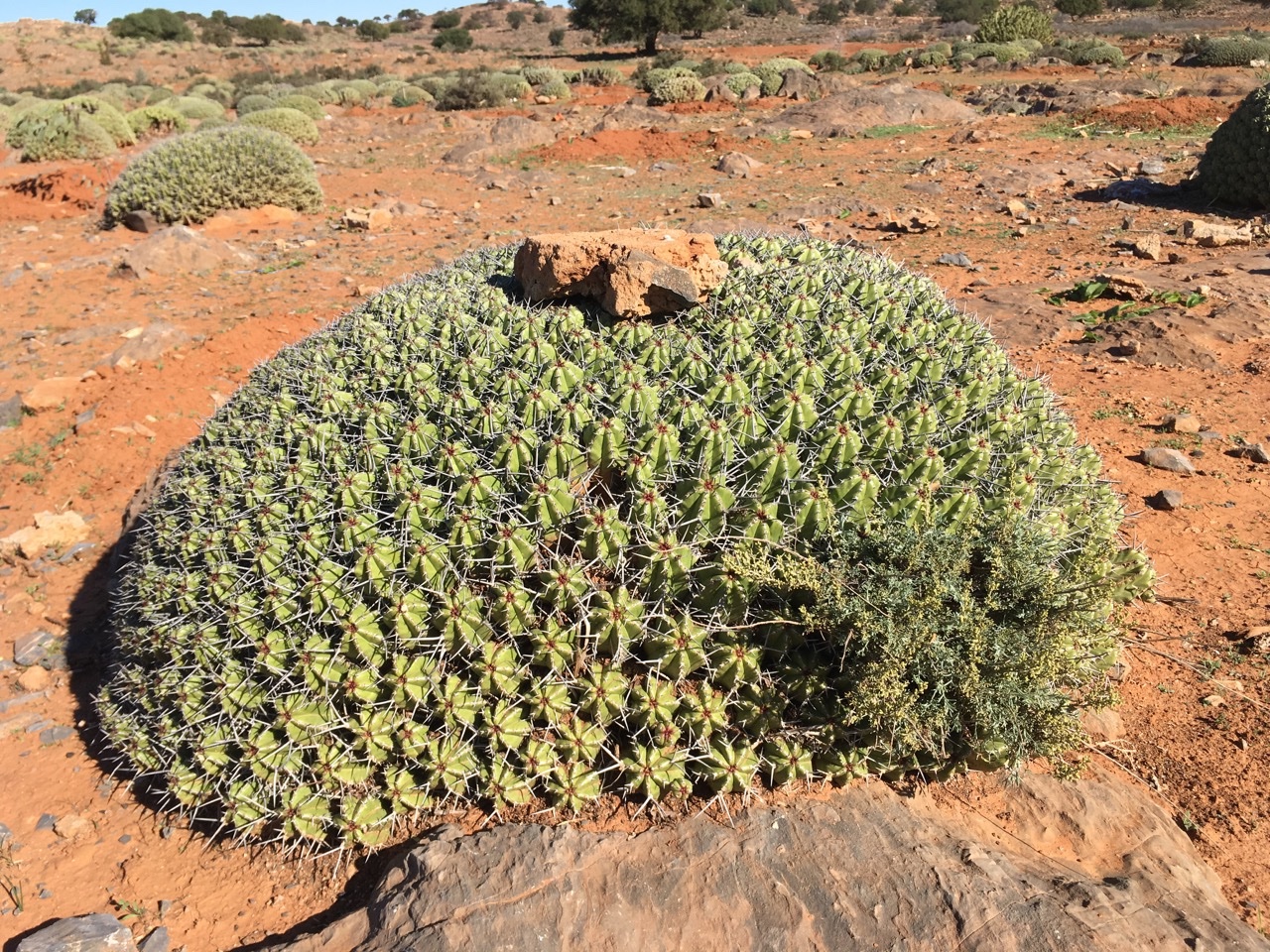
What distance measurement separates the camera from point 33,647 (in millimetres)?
4820

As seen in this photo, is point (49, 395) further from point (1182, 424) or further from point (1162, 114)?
point (1162, 114)

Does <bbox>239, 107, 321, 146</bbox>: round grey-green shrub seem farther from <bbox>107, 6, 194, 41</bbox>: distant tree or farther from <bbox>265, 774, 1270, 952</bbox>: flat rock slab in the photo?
<bbox>107, 6, 194, 41</bbox>: distant tree

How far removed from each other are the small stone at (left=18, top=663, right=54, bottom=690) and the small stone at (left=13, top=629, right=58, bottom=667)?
8cm

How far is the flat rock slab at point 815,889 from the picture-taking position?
252cm

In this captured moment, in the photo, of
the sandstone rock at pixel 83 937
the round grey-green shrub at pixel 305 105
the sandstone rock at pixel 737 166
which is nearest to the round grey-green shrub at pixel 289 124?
the round grey-green shrub at pixel 305 105

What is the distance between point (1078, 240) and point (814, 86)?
1717 centimetres

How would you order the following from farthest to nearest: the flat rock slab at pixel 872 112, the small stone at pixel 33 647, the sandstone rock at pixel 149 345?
the flat rock slab at pixel 872 112
the sandstone rock at pixel 149 345
the small stone at pixel 33 647

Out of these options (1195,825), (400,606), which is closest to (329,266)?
(400,606)

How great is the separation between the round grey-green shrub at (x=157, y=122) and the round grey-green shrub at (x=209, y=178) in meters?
9.75

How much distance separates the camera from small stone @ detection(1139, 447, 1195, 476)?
5.38m

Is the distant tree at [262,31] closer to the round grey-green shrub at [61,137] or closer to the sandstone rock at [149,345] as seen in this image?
the round grey-green shrub at [61,137]

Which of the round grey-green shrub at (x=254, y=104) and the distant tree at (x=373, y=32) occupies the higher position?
the distant tree at (x=373, y=32)

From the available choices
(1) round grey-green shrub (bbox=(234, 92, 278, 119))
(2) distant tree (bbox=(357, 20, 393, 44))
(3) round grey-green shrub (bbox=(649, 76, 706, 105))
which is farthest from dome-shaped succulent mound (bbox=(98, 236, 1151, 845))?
(2) distant tree (bbox=(357, 20, 393, 44))

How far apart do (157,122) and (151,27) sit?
154ft
